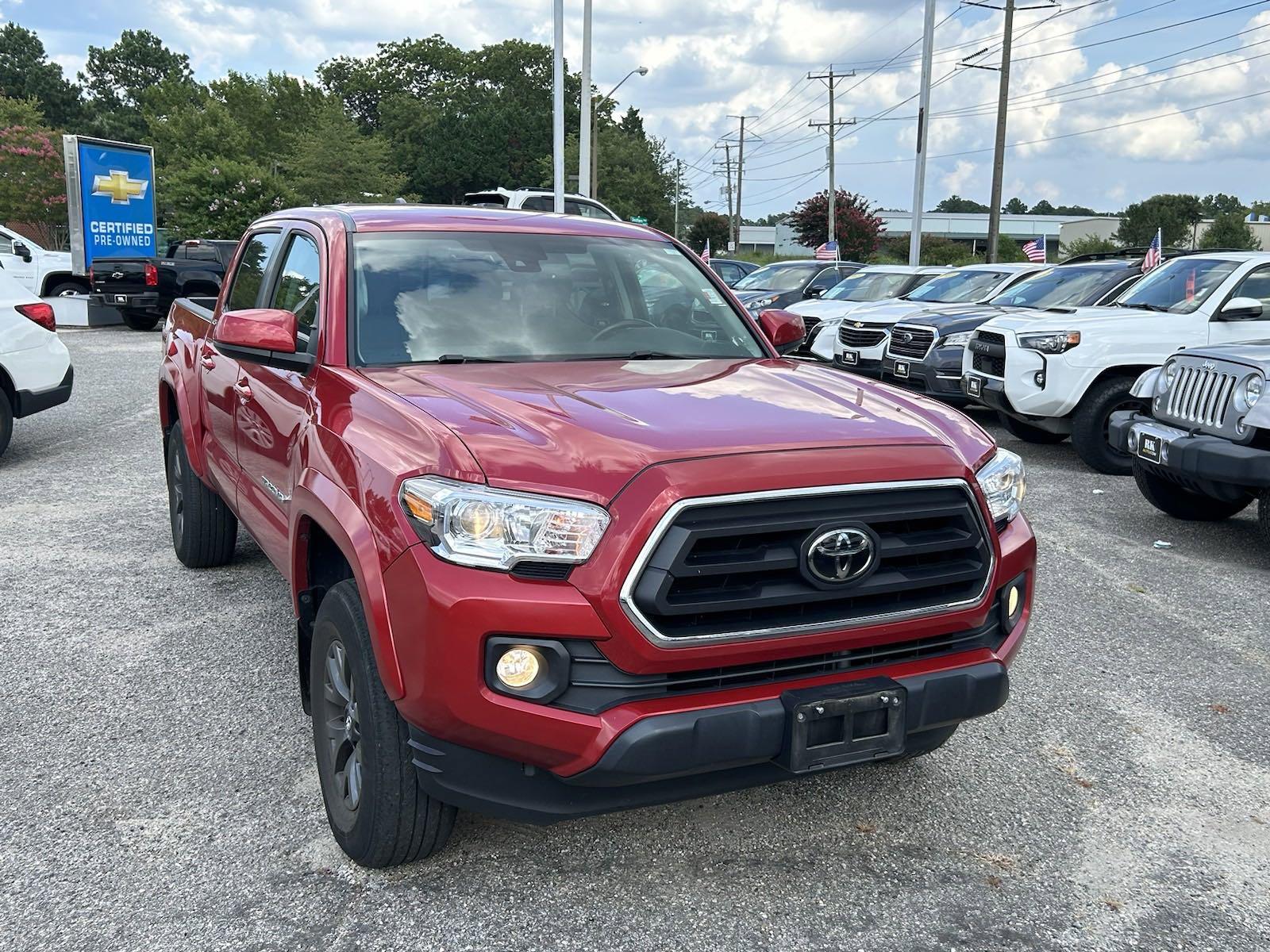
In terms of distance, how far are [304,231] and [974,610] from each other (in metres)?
2.88

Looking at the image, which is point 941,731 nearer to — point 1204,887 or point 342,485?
point 1204,887

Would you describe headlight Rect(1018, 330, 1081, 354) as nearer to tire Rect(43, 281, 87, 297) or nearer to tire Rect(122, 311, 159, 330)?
tire Rect(122, 311, 159, 330)

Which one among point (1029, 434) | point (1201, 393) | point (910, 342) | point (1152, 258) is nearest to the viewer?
point (1201, 393)

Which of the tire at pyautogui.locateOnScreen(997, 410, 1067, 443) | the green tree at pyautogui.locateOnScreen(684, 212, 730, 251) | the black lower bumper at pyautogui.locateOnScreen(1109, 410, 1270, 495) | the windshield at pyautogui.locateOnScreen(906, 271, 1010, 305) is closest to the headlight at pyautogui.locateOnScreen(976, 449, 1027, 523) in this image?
the black lower bumper at pyautogui.locateOnScreen(1109, 410, 1270, 495)

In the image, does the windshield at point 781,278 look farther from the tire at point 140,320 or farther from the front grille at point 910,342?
the tire at point 140,320

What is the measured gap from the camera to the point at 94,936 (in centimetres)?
271

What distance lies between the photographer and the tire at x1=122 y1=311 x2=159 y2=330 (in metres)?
19.3

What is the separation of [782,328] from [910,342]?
7.77 metres

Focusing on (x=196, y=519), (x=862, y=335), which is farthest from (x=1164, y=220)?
(x=196, y=519)

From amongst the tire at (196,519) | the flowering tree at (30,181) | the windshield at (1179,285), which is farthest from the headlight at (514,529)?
the flowering tree at (30,181)

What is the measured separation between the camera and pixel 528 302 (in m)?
3.88

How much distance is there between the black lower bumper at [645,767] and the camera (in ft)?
7.96

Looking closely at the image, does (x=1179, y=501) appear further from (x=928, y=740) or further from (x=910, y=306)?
(x=910, y=306)

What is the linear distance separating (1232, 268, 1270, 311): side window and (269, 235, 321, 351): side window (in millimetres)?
7657
